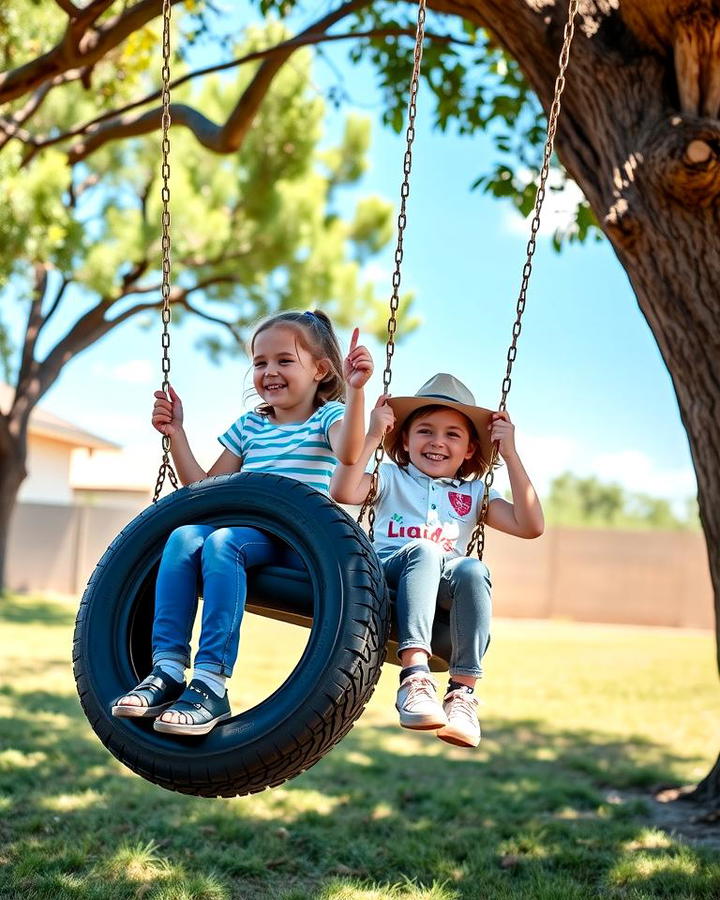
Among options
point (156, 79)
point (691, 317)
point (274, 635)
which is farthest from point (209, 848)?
point (156, 79)

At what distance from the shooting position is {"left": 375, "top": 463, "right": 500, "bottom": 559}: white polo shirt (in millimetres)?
3264

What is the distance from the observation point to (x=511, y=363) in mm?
3141

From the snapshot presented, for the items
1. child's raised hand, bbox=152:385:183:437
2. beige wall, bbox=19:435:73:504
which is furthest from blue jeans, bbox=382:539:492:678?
beige wall, bbox=19:435:73:504

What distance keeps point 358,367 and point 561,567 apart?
752 inches

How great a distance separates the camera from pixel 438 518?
3.29 m

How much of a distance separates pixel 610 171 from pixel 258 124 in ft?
42.8

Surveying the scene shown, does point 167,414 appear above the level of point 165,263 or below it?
below

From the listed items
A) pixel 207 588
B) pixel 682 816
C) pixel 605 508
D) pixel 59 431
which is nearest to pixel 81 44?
pixel 207 588

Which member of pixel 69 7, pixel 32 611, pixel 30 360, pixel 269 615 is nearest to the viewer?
pixel 269 615

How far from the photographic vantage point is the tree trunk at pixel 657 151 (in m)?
3.98

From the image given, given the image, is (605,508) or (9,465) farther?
(605,508)

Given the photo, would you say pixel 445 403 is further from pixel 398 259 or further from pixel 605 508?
pixel 605 508

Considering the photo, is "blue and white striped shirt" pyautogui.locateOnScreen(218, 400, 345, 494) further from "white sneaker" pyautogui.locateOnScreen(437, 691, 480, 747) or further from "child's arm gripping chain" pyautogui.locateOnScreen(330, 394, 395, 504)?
"white sneaker" pyautogui.locateOnScreen(437, 691, 480, 747)

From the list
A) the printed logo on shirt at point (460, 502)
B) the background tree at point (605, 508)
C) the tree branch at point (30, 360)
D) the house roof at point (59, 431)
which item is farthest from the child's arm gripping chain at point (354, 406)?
the background tree at point (605, 508)
